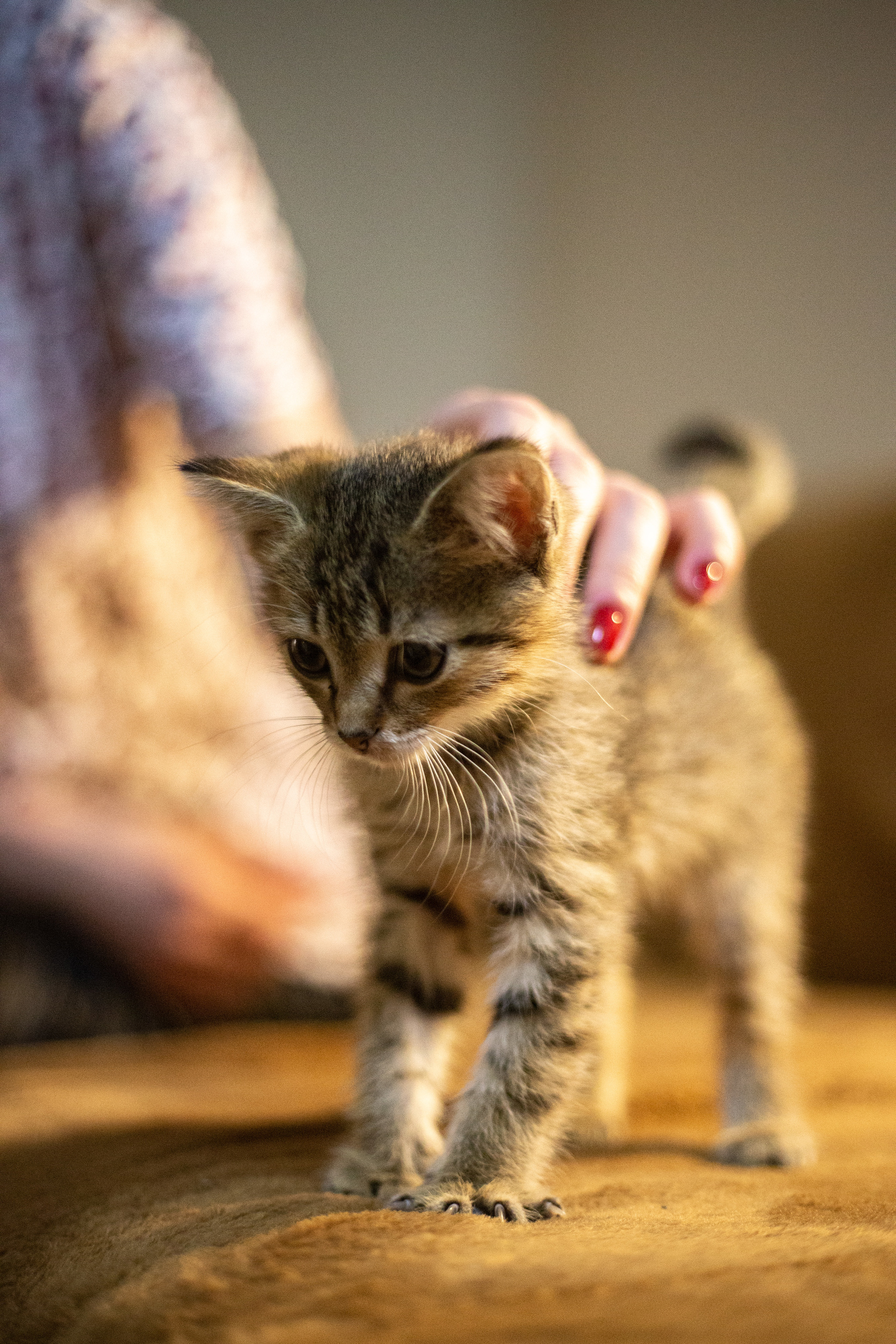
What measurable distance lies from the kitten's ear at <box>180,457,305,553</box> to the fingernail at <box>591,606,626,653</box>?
339 mm

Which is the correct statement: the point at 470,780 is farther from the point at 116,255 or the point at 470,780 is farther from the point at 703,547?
the point at 116,255

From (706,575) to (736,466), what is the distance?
0.47 m

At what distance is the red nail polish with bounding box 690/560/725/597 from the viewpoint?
1.27 metres

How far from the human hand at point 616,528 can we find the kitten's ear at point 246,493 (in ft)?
0.85

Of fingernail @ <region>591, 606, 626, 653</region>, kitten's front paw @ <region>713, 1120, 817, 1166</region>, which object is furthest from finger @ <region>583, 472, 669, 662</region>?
kitten's front paw @ <region>713, 1120, 817, 1166</region>

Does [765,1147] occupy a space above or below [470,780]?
below

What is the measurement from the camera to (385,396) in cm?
308

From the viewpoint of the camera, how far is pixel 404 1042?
3.56 ft

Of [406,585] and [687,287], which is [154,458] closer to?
[406,585]

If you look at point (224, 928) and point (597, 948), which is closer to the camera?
point (597, 948)

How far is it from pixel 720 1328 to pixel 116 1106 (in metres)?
0.85

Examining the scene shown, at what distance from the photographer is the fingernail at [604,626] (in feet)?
3.77

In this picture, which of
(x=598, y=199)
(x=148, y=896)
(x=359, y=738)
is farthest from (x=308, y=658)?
(x=598, y=199)

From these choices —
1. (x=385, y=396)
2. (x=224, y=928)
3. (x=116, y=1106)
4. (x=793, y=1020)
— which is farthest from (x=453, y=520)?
(x=385, y=396)
